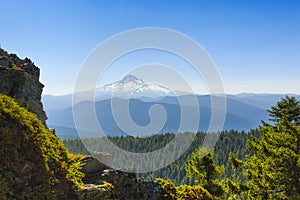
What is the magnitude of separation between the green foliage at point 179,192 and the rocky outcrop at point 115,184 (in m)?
0.33

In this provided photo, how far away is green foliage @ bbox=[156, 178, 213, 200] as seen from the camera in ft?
46.5

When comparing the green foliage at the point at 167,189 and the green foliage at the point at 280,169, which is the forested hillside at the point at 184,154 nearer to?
the green foliage at the point at 280,169

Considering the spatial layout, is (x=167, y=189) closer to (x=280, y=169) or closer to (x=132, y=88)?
(x=132, y=88)

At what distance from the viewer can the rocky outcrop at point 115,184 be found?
41.2 ft

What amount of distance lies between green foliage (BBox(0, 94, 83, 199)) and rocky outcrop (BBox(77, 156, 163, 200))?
932 mm

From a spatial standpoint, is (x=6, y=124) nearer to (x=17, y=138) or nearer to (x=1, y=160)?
(x=17, y=138)

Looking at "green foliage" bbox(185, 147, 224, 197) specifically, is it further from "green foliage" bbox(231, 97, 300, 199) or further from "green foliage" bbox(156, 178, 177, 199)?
"green foliage" bbox(156, 178, 177, 199)

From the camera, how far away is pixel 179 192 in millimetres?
14719

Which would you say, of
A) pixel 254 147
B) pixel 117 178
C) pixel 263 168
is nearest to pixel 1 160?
pixel 117 178

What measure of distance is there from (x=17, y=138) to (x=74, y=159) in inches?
125

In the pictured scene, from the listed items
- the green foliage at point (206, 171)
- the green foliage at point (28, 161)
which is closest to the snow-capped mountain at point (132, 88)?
the green foliage at point (28, 161)

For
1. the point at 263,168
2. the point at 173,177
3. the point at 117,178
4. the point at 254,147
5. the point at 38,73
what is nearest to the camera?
the point at 117,178

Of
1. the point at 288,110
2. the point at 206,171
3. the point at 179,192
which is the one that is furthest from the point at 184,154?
the point at 179,192

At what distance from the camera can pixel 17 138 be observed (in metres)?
10.9
